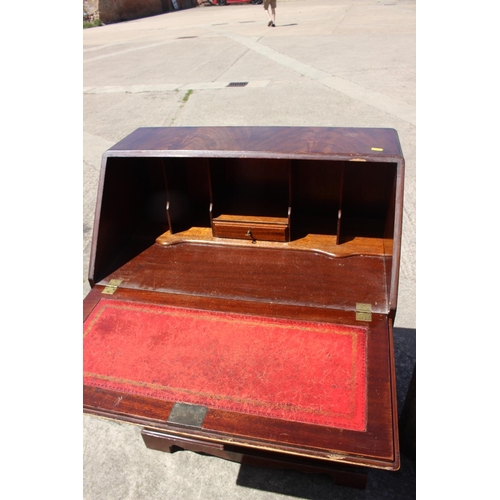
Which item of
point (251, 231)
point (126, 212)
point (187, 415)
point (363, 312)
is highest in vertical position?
point (126, 212)

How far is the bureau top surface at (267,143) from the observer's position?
1.86 metres

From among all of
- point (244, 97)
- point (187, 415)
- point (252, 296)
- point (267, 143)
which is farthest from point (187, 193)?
point (244, 97)

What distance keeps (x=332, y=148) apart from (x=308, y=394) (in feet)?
3.55

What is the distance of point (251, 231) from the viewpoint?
231 centimetres

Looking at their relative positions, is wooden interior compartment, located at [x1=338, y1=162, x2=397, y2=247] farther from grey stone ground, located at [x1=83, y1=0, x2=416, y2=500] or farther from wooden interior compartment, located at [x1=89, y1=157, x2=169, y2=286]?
wooden interior compartment, located at [x1=89, y1=157, x2=169, y2=286]

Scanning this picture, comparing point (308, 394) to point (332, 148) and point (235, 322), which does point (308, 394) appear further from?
point (332, 148)

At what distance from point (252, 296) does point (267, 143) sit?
760 mm

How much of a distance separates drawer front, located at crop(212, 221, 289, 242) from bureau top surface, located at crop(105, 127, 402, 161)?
0.47m

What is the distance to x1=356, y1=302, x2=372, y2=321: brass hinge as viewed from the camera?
1.81 m

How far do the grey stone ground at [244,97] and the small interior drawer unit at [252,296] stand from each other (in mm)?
151

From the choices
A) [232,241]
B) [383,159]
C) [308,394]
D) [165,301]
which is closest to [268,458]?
[308,394]

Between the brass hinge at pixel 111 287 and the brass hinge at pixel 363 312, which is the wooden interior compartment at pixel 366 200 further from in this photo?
the brass hinge at pixel 111 287

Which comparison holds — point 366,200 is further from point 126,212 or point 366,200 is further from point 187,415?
point 187,415

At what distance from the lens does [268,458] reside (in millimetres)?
2043
